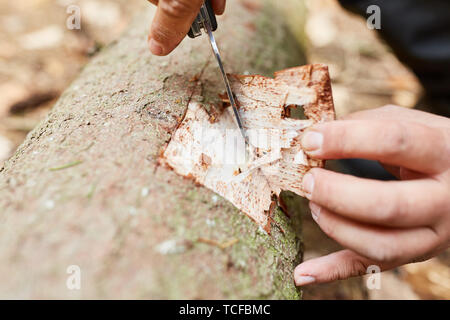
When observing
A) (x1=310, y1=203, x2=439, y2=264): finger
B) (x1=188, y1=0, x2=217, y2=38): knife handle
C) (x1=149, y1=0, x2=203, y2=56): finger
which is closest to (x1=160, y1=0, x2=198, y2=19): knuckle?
(x1=149, y1=0, x2=203, y2=56): finger

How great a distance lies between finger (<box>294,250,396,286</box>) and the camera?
130cm

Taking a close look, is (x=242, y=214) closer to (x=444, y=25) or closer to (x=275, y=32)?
(x=275, y=32)

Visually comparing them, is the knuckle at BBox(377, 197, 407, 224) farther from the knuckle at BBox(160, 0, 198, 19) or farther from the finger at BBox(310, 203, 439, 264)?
the knuckle at BBox(160, 0, 198, 19)

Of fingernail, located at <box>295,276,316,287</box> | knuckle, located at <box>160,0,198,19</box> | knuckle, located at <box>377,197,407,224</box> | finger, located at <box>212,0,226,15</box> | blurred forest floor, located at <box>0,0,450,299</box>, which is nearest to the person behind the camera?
knuckle, located at <box>377,197,407,224</box>

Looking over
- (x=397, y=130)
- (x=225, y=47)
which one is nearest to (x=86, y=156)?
(x=397, y=130)

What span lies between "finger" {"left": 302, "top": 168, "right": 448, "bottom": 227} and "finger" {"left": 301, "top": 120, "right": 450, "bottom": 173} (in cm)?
9

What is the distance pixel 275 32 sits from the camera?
2520mm

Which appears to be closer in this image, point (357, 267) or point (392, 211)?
point (392, 211)

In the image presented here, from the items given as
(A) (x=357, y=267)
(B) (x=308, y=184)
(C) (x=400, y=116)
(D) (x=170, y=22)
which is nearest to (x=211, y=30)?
(D) (x=170, y=22)

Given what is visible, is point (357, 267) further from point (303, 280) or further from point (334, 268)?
point (303, 280)

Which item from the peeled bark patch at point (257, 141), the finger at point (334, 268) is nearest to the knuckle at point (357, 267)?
the finger at point (334, 268)

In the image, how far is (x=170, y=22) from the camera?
48.6 inches

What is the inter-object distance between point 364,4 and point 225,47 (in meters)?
1.66

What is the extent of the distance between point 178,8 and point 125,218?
84cm
